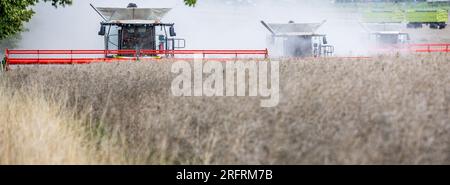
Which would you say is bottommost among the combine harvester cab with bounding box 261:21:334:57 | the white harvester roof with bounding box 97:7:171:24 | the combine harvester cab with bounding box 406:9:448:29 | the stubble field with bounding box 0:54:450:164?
the stubble field with bounding box 0:54:450:164

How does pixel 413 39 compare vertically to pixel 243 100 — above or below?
above

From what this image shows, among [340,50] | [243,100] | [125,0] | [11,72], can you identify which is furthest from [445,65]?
[125,0]

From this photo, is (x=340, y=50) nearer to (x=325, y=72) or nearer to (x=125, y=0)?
Result: (x=125, y=0)

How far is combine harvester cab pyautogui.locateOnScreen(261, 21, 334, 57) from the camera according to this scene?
28002mm

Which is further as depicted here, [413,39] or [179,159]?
[413,39]

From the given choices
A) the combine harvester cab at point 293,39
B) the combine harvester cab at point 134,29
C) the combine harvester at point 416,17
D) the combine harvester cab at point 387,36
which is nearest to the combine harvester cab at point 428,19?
the combine harvester at point 416,17

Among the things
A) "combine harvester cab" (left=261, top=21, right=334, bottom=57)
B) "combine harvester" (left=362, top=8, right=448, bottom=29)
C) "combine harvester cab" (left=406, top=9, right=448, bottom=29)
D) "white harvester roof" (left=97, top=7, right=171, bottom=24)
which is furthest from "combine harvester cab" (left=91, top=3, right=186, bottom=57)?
"combine harvester cab" (left=406, top=9, right=448, bottom=29)

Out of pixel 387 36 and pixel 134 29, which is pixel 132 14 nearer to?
pixel 134 29

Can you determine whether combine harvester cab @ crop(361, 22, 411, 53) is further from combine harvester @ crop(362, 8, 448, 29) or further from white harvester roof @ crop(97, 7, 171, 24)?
combine harvester @ crop(362, 8, 448, 29)

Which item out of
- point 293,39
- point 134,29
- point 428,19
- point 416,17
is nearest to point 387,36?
point 293,39

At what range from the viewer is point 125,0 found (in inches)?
1626

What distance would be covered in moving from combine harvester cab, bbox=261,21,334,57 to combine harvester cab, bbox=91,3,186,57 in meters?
5.24
